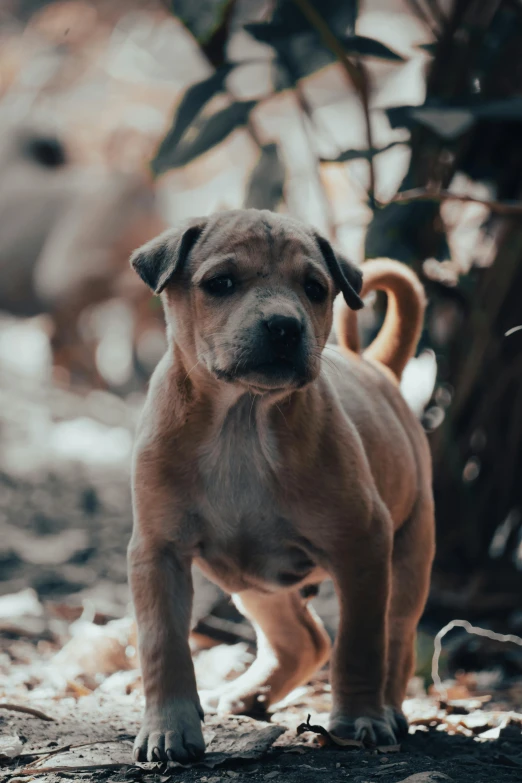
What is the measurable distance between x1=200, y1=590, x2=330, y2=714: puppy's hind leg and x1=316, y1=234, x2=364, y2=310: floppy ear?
3.61 feet

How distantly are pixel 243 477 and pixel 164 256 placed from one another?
67cm

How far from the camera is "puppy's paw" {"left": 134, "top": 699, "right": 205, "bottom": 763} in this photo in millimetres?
2664

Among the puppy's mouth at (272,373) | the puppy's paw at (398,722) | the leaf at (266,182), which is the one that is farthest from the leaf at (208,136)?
the puppy's paw at (398,722)

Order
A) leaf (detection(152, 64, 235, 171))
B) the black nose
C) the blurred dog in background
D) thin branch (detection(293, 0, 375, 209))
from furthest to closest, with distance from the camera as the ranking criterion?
1. the blurred dog in background
2. leaf (detection(152, 64, 235, 171))
3. thin branch (detection(293, 0, 375, 209))
4. the black nose

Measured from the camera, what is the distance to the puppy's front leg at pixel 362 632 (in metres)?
2.90

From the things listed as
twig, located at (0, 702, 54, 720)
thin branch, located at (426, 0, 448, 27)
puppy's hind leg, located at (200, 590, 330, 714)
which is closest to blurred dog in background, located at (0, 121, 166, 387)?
thin branch, located at (426, 0, 448, 27)

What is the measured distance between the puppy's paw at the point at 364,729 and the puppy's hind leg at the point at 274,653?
0.57 m

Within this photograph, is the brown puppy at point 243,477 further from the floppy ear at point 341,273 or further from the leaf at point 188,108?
the leaf at point 188,108

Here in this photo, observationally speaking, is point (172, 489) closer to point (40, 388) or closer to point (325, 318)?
point (325, 318)

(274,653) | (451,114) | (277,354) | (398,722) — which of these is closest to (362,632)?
(398,722)

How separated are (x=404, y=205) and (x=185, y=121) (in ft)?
3.41

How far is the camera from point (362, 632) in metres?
2.93

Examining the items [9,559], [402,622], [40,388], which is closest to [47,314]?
[40,388]

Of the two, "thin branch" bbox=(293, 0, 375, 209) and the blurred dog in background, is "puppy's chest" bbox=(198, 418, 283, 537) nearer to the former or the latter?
"thin branch" bbox=(293, 0, 375, 209)
